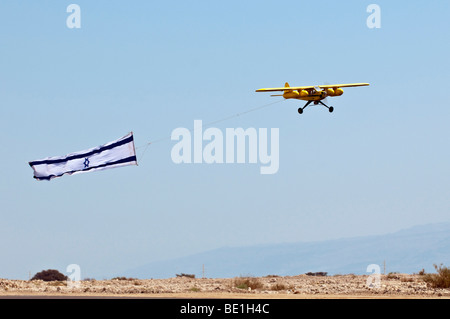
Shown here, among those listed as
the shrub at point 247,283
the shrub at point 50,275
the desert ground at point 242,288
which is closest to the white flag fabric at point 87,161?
the desert ground at point 242,288

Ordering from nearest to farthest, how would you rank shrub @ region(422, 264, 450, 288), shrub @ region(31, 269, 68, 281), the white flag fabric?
1. the white flag fabric
2. shrub @ region(422, 264, 450, 288)
3. shrub @ region(31, 269, 68, 281)

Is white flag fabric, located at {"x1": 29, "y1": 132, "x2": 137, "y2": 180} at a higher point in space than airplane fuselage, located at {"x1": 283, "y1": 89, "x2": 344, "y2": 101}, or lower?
lower

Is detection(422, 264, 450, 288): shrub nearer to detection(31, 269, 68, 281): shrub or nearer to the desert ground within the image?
the desert ground

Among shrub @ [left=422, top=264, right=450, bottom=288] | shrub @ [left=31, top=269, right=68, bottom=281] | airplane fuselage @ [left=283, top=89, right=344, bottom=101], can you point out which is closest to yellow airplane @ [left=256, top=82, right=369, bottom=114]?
airplane fuselage @ [left=283, top=89, right=344, bottom=101]

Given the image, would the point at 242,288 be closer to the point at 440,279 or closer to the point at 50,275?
the point at 440,279

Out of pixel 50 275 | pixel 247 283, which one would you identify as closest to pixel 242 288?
pixel 247 283
